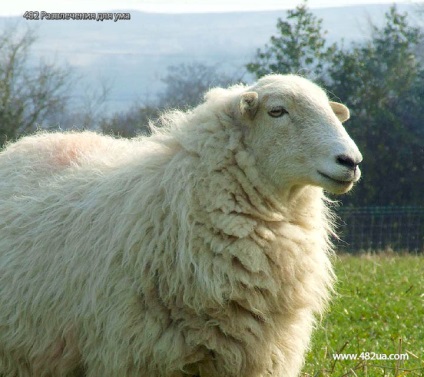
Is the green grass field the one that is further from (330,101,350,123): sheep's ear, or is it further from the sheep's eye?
the sheep's eye

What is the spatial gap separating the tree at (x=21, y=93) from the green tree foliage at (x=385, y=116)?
761cm

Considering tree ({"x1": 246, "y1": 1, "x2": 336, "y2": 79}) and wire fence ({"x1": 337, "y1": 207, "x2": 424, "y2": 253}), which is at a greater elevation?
tree ({"x1": 246, "y1": 1, "x2": 336, "y2": 79})

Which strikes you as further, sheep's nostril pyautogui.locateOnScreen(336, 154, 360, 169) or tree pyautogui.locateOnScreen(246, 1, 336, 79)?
tree pyautogui.locateOnScreen(246, 1, 336, 79)

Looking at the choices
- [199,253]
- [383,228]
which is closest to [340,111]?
[199,253]

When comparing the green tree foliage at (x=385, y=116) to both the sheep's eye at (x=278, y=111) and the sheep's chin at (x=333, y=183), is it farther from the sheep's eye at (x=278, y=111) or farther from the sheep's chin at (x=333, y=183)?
the sheep's chin at (x=333, y=183)

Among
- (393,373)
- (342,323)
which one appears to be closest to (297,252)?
(393,373)

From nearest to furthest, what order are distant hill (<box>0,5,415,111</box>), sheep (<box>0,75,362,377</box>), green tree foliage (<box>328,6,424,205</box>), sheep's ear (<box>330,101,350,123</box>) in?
sheep (<box>0,75,362,377</box>)
sheep's ear (<box>330,101,350,123</box>)
green tree foliage (<box>328,6,424,205</box>)
distant hill (<box>0,5,415,111</box>)

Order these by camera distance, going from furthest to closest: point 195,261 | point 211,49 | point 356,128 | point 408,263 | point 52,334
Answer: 1. point 211,49
2. point 356,128
3. point 408,263
4. point 52,334
5. point 195,261

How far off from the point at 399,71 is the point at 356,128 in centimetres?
200

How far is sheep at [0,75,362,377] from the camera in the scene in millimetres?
4309

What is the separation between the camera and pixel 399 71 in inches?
905

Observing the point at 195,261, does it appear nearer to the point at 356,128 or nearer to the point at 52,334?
the point at 52,334

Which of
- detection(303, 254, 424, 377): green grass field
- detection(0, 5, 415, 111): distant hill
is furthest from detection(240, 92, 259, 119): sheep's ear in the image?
detection(0, 5, 415, 111): distant hill

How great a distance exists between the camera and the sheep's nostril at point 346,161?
418cm
